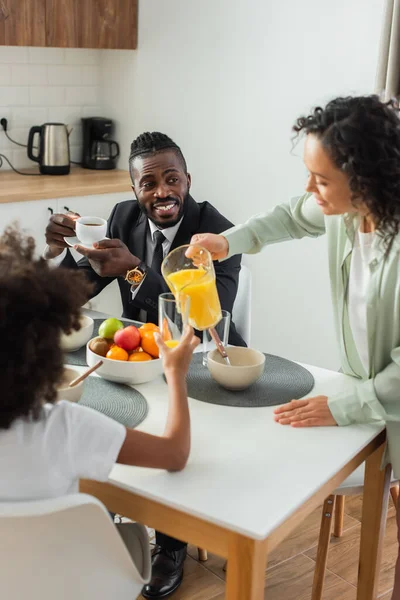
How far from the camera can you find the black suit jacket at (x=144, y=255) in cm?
221

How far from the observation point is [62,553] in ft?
4.10

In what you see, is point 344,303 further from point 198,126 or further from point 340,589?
point 198,126

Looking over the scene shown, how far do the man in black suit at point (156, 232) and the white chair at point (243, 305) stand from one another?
3cm

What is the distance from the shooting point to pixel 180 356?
1530 millimetres

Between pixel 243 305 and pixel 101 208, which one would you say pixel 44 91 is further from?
pixel 243 305

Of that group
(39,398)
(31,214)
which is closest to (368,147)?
(39,398)

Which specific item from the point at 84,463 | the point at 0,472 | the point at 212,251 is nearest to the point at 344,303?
the point at 212,251

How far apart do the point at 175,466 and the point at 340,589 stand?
1.12m

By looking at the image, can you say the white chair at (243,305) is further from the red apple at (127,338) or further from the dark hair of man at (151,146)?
the red apple at (127,338)

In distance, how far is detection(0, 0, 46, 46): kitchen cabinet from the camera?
3387mm

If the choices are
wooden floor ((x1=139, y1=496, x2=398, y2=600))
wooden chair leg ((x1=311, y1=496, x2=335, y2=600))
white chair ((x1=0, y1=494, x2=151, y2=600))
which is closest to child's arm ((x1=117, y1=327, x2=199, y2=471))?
white chair ((x1=0, y1=494, x2=151, y2=600))

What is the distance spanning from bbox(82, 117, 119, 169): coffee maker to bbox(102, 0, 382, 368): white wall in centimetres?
20

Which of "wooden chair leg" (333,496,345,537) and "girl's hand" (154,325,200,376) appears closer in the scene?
"girl's hand" (154,325,200,376)

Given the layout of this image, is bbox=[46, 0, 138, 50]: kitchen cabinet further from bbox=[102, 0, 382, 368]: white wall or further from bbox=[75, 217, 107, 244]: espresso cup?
bbox=[75, 217, 107, 244]: espresso cup
